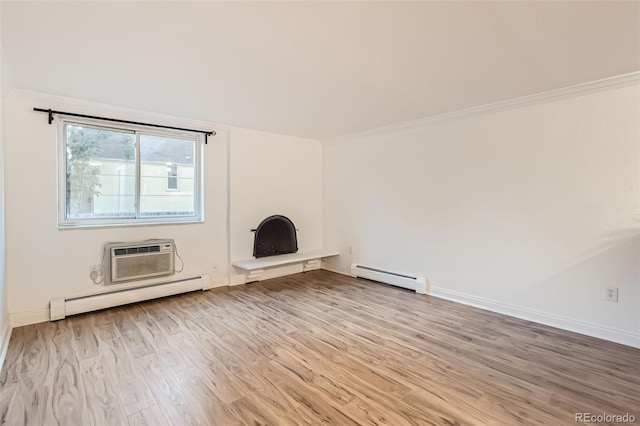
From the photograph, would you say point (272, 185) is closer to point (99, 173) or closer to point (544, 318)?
point (99, 173)

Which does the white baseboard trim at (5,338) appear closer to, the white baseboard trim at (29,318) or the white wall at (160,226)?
the white baseboard trim at (29,318)

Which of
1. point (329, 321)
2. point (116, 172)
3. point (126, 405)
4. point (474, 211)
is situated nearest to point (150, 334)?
point (126, 405)

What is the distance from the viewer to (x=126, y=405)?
178cm

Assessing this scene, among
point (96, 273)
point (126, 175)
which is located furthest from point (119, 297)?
point (126, 175)

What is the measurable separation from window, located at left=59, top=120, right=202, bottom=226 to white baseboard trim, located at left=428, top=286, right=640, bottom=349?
3.47 meters

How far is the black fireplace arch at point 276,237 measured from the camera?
15.2ft

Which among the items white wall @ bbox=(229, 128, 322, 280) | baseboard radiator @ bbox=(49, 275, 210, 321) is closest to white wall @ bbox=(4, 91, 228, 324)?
baseboard radiator @ bbox=(49, 275, 210, 321)

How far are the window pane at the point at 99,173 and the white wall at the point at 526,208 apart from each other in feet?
10.7

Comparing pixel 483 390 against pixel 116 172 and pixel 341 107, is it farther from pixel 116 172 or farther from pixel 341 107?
pixel 116 172

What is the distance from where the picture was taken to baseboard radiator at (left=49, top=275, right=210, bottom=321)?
9.99 ft

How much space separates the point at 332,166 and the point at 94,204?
3.38m

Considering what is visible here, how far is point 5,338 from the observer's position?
2479 millimetres

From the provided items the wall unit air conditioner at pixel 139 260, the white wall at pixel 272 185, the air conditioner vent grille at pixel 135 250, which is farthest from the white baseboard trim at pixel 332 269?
the air conditioner vent grille at pixel 135 250

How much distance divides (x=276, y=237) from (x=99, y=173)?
2.48 meters
